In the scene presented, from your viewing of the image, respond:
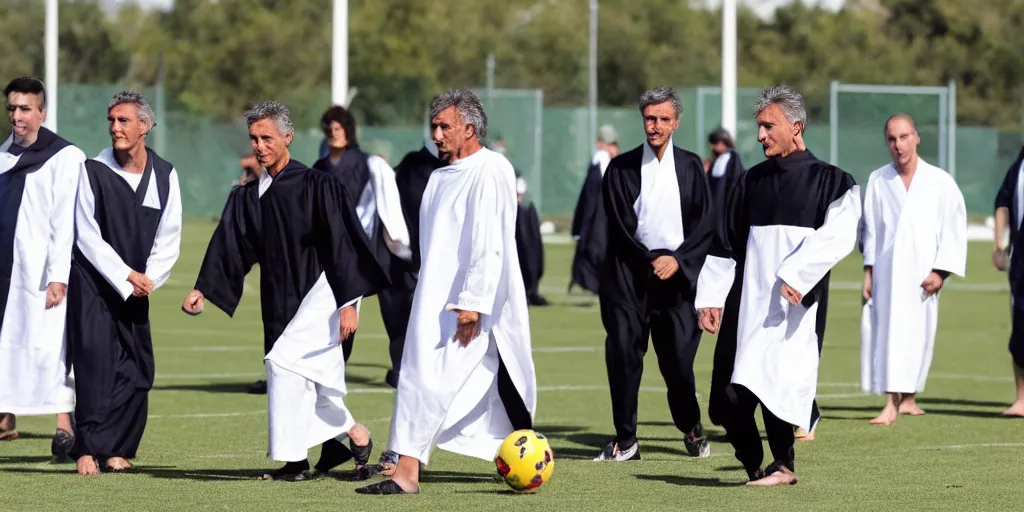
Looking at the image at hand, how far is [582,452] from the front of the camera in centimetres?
1141

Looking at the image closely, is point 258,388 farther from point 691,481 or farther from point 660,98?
point 691,481

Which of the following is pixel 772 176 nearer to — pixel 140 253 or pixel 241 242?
pixel 241 242

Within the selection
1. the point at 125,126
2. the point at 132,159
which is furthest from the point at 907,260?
the point at 125,126

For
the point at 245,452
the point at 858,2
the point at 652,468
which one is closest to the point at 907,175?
the point at 652,468

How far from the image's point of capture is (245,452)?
37.0 ft

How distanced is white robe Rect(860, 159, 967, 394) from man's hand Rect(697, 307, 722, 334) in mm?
3696

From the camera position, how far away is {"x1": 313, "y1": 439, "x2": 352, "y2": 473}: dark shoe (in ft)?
33.1

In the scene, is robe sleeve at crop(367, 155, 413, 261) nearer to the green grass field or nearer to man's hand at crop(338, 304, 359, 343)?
the green grass field

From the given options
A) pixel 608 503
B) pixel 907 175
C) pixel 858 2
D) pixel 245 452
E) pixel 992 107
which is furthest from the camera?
pixel 858 2

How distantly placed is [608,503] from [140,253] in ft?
9.79

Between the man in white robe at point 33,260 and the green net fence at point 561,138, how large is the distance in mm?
28846

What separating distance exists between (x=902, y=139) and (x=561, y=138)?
33695 millimetres

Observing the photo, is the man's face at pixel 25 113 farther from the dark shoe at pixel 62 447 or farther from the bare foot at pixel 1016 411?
the bare foot at pixel 1016 411

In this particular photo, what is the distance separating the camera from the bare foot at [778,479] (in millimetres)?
9664
